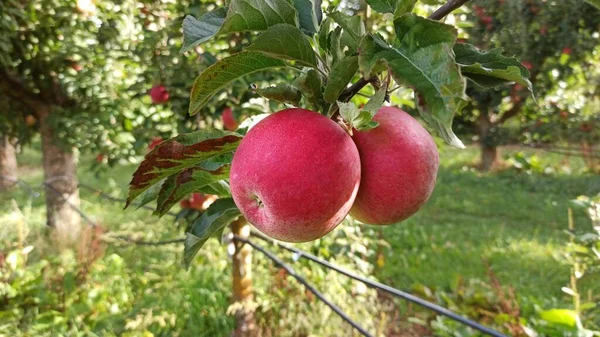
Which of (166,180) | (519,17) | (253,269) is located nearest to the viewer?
(166,180)

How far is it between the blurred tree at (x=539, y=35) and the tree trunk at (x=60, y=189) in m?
3.19

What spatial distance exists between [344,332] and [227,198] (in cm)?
191

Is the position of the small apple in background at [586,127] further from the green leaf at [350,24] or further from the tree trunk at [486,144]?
the green leaf at [350,24]

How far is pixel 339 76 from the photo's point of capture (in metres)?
0.43

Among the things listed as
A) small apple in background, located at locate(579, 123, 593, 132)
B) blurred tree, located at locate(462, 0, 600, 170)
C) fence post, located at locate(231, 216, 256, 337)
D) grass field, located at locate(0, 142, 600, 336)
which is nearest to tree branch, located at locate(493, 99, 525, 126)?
blurred tree, located at locate(462, 0, 600, 170)

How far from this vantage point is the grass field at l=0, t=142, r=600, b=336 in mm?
2699

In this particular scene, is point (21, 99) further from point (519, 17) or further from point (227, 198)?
point (519, 17)

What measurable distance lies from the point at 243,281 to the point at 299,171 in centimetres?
153

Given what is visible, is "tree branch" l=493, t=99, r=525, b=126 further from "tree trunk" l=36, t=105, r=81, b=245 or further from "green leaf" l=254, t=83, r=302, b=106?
"green leaf" l=254, t=83, r=302, b=106

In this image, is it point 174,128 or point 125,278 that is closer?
point 174,128

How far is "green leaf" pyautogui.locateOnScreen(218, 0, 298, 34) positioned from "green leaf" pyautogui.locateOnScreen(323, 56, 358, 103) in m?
0.06

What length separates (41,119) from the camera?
328 centimetres

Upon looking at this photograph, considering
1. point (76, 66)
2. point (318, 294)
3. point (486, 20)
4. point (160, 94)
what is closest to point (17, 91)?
point (76, 66)

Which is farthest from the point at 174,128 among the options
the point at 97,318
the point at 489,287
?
the point at 489,287
